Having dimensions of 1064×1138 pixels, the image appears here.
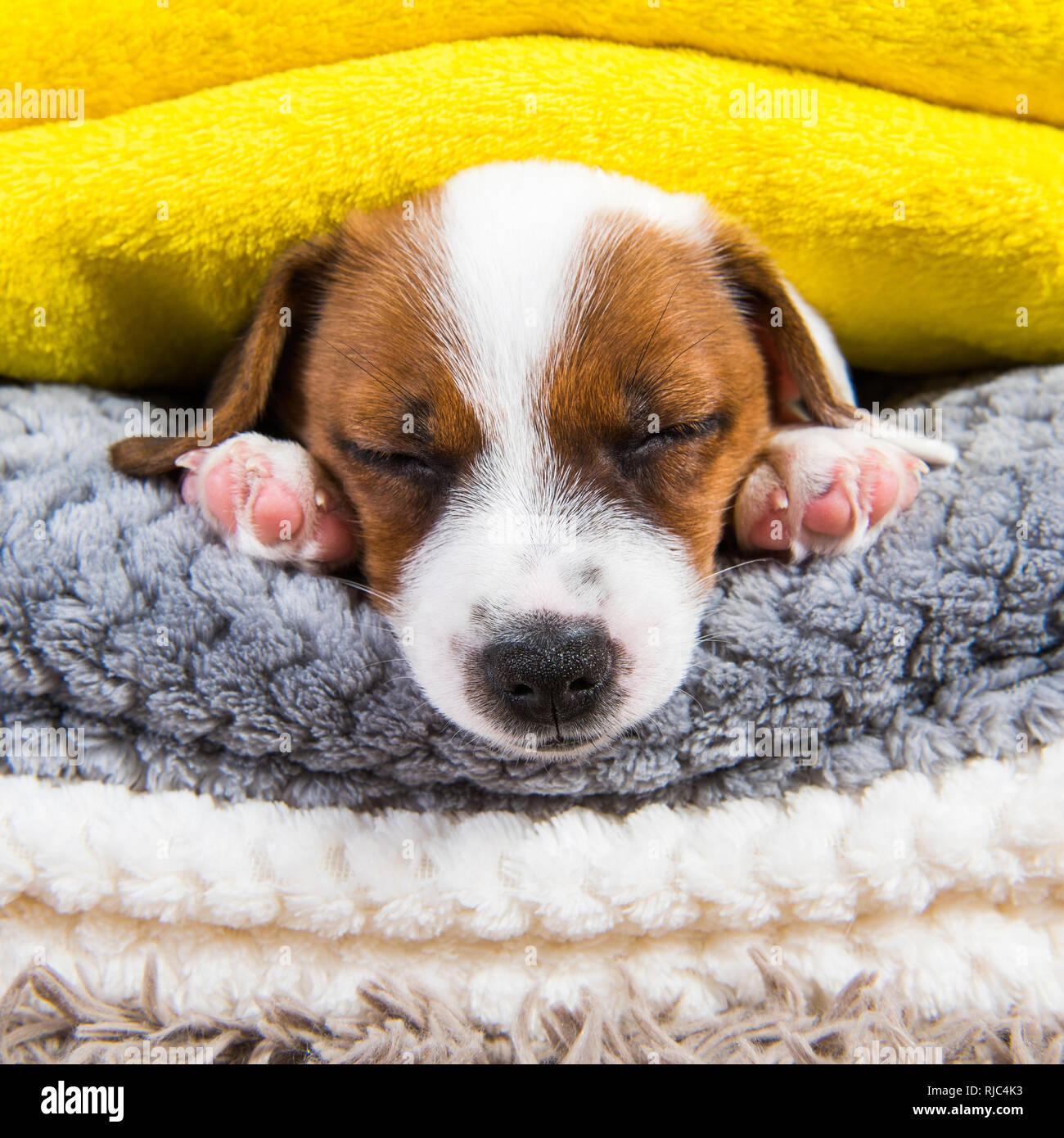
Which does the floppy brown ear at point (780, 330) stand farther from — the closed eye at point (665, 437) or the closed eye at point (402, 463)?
the closed eye at point (402, 463)

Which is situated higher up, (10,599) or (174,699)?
(10,599)

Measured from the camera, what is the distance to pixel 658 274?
1.66 metres

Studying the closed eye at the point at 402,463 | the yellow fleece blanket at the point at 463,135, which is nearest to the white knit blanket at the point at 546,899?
the closed eye at the point at 402,463

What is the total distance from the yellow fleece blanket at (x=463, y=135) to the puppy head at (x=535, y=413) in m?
0.14

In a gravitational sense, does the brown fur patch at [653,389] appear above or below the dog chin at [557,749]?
above

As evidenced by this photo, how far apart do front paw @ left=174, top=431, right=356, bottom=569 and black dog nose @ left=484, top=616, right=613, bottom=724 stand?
1.52ft

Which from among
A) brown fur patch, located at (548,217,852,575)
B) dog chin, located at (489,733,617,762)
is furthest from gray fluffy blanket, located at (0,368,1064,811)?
brown fur patch, located at (548,217,852,575)

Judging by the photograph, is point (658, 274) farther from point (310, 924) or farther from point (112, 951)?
point (112, 951)

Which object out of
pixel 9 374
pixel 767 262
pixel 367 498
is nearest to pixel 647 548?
pixel 367 498

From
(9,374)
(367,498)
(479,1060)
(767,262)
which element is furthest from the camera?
(9,374)

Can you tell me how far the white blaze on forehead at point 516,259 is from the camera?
150cm

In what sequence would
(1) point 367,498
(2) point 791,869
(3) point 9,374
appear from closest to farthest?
(2) point 791,869 → (1) point 367,498 → (3) point 9,374

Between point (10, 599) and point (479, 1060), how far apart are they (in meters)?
0.93

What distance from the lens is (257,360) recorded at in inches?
66.6
